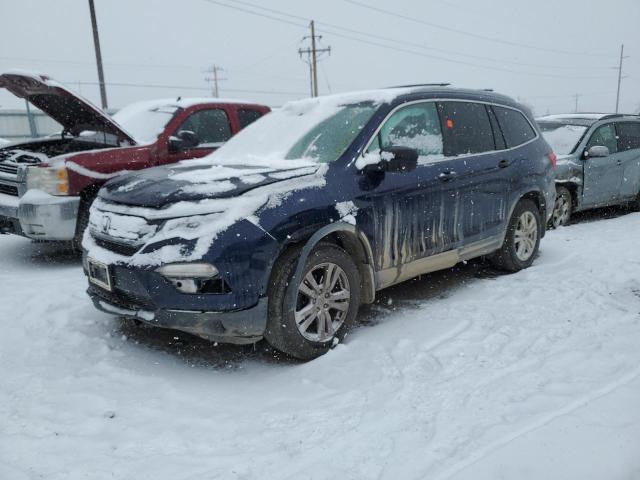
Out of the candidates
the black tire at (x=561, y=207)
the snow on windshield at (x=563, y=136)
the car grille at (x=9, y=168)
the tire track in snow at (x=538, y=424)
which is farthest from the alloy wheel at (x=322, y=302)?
the snow on windshield at (x=563, y=136)

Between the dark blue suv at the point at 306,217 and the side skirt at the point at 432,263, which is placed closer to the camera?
the dark blue suv at the point at 306,217

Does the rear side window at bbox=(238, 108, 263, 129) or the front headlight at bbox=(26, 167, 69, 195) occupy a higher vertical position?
the rear side window at bbox=(238, 108, 263, 129)

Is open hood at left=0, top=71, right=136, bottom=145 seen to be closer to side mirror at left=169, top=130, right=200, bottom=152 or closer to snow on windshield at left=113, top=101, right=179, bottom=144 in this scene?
snow on windshield at left=113, top=101, right=179, bottom=144

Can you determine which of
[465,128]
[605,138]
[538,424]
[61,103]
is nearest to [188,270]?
[538,424]

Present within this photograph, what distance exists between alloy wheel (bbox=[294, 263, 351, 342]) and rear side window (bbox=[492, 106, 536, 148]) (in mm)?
2630

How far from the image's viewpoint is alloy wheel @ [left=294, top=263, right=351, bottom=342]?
3.48 meters

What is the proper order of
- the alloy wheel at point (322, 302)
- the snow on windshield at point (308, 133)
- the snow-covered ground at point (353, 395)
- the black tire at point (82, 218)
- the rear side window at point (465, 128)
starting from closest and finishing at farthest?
the snow-covered ground at point (353, 395) → the alloy wheel at point (322, 302) → the snow on windshield at point (308, 133) → the rear side window at point (465, 128) → the black tire at point (82, 218)

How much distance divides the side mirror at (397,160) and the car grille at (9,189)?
4.15 metres

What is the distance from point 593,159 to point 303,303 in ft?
20.9

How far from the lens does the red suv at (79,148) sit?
542 cm

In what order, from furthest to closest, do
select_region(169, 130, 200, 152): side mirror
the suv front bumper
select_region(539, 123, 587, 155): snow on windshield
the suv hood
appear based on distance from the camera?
select_region(539, 123, 587, 155): snow on windshield
select_region(169, 130, 200, 152): side mirror
the suv front bumper
the suv hood

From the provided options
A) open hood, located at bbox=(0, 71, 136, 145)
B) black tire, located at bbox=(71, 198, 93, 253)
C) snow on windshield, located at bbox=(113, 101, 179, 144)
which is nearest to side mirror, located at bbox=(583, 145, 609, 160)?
snow on windshield, located at bbox=(113, 101, 179, 144)

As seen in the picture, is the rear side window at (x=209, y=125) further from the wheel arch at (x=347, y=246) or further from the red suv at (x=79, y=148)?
the wheel arch at (x=347, y=246)

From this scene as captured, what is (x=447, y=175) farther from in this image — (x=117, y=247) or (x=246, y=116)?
(x=246, y=116)
